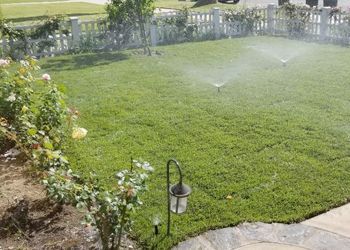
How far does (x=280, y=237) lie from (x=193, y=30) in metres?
10.2

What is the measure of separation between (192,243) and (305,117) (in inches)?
132

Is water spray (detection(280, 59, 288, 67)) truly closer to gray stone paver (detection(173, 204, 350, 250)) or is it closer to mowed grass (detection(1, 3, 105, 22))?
gray stone paver (detection(173, 204, 350, 250))

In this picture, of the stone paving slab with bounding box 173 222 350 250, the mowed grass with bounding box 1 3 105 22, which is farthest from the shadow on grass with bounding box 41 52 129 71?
the mowed grass with bounding box 1 3 105 22

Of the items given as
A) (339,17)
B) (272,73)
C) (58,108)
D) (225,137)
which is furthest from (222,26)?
(58,108)

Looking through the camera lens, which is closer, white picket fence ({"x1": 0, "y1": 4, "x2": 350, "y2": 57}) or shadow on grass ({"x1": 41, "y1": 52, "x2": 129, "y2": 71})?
shadow on grass ({"x1": 41, "y1": 52, "x2": 129, "y2": 71})

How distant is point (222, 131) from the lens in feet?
19.5

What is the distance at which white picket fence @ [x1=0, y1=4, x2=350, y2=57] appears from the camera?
37.9ft

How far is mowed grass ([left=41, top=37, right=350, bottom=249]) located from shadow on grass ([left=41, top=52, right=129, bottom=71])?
111 millimetres

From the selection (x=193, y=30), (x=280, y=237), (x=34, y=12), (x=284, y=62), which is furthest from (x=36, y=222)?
(x=34, y=12)

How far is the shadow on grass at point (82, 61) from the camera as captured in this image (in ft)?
33.2

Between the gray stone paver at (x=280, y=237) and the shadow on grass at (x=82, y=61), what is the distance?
7050mm

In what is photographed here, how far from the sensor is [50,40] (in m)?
11.5

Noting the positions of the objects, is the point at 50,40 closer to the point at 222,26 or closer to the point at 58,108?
the point at 222,26

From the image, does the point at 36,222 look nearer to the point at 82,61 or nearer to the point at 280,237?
the point at 280,237
